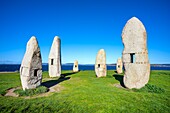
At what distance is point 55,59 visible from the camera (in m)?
27.9

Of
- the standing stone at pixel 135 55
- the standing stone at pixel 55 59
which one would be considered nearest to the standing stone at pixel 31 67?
the standing stone at pixel 135 55

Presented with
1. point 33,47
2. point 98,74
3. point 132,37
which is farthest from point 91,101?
point 98,74

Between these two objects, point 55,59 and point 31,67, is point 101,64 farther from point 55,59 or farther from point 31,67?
point 31,67

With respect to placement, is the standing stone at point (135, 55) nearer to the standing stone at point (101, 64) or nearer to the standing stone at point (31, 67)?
the standing stone at point (101, 64)

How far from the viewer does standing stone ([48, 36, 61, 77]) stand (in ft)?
90.4

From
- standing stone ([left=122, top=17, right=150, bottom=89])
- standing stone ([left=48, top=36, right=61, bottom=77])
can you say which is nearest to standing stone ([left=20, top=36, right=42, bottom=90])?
standing stone ([left=122, top=17, right=150, bottom=89])

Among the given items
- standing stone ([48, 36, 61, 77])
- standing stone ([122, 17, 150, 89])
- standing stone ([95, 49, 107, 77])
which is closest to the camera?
standing stone ([122, 17, 150, 89])

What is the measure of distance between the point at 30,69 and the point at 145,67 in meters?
11.8

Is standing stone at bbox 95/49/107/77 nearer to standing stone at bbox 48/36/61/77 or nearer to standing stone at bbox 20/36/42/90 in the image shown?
standing stone at bbox 48/36/61/77

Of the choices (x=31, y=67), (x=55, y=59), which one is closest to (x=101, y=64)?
(x=55, y=59)

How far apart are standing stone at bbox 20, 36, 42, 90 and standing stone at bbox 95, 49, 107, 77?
13.0m

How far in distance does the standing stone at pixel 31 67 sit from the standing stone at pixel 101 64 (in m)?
13.0

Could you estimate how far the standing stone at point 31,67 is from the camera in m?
14.3

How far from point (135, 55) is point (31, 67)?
11.0 m
